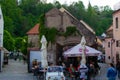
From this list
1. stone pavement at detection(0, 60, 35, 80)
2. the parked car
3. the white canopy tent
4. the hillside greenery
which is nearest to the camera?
the parked car

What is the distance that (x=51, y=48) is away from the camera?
42.4 meters

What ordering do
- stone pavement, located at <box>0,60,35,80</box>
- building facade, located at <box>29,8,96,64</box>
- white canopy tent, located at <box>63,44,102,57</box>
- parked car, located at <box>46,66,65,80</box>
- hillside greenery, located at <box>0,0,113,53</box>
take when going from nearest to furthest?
1. parked car, located at <box>46,66,65,80</box>
2. white canopy tent, located at <box>63,44,102,57</box>
3. stone pavement, located at <box>0,60,35,80</box>
4. building facade, located at <box>29,8,96,64</box>
5. hillside greenery, located at <box>0,0,113,53</box>

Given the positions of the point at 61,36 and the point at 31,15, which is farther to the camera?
the point at 31,15

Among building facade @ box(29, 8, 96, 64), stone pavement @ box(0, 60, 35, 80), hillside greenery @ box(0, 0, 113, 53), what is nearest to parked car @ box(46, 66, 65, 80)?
stone pavement @ box(0, 60, 35, 80)

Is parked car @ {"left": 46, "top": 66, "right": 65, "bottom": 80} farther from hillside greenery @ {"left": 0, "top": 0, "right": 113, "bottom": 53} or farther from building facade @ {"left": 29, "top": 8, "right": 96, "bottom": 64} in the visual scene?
hillside greenery @ {"left": 0, "top": 0, "right": 113, "bottom": 53}

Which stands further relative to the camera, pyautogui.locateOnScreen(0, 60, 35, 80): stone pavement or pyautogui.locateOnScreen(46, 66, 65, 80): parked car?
pyautogui.locateOnScreen(0, 60, 35, 80): stone pavement

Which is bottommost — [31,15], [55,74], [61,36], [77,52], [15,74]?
[15,74]

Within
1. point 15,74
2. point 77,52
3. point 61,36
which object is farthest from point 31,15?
point 77,52

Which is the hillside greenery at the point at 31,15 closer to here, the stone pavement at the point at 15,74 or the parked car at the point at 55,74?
the stone pavement at the point at 15,74

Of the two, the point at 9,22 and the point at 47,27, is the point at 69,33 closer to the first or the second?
the point at 47,27

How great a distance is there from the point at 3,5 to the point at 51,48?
72737 mm

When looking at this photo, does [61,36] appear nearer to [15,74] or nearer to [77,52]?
[15,74]

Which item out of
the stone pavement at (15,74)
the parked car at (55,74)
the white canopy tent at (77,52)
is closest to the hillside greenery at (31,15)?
the stone pavement at (15,74)

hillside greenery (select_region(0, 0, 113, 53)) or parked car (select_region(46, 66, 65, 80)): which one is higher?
hillside greenery (select_region(0, 0, 113, 53))
